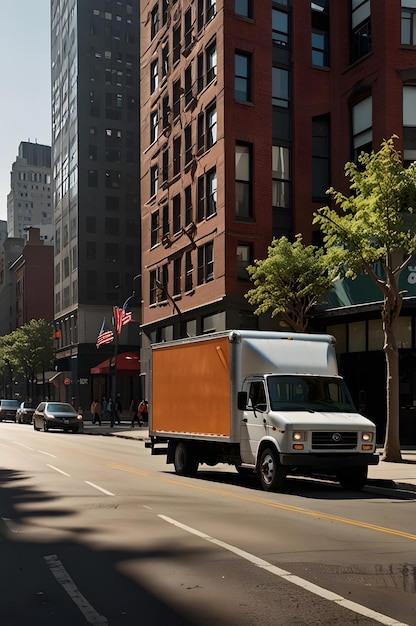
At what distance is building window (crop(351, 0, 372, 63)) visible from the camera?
3644 centimetres

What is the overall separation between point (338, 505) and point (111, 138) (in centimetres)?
7676

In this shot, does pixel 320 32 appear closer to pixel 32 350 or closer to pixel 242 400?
pixel 242 400

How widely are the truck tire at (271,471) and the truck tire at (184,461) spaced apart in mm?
3209

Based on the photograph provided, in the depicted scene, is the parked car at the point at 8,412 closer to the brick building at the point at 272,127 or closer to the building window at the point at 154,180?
the building window at the point at 154,180

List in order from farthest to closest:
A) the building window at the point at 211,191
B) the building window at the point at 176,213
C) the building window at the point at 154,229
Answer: the building window at the point at 154,229 → the building window at the point at 176,213 → the building window at the point at 211,191

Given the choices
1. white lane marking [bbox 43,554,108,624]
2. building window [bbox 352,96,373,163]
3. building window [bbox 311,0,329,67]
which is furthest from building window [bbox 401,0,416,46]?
white lane marking [bbox 43,554,108,624]

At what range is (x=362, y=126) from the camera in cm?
3631

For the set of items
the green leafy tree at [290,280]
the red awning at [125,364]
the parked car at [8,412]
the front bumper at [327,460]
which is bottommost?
the parked car at [8,412]

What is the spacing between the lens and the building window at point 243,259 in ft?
130

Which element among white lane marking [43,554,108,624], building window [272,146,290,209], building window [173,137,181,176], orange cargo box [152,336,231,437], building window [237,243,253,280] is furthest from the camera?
building window [173,137,181,176]

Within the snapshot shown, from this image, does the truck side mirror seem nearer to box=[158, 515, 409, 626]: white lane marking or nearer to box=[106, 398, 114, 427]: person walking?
box=[158, 515, 409, 626]: white lane marking

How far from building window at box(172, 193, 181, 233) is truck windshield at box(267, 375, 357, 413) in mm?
30961

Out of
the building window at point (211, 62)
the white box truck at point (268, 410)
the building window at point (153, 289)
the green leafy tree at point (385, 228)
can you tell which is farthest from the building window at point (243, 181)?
the white box truck at point (268, 410)

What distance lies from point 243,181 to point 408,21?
10.3 m
